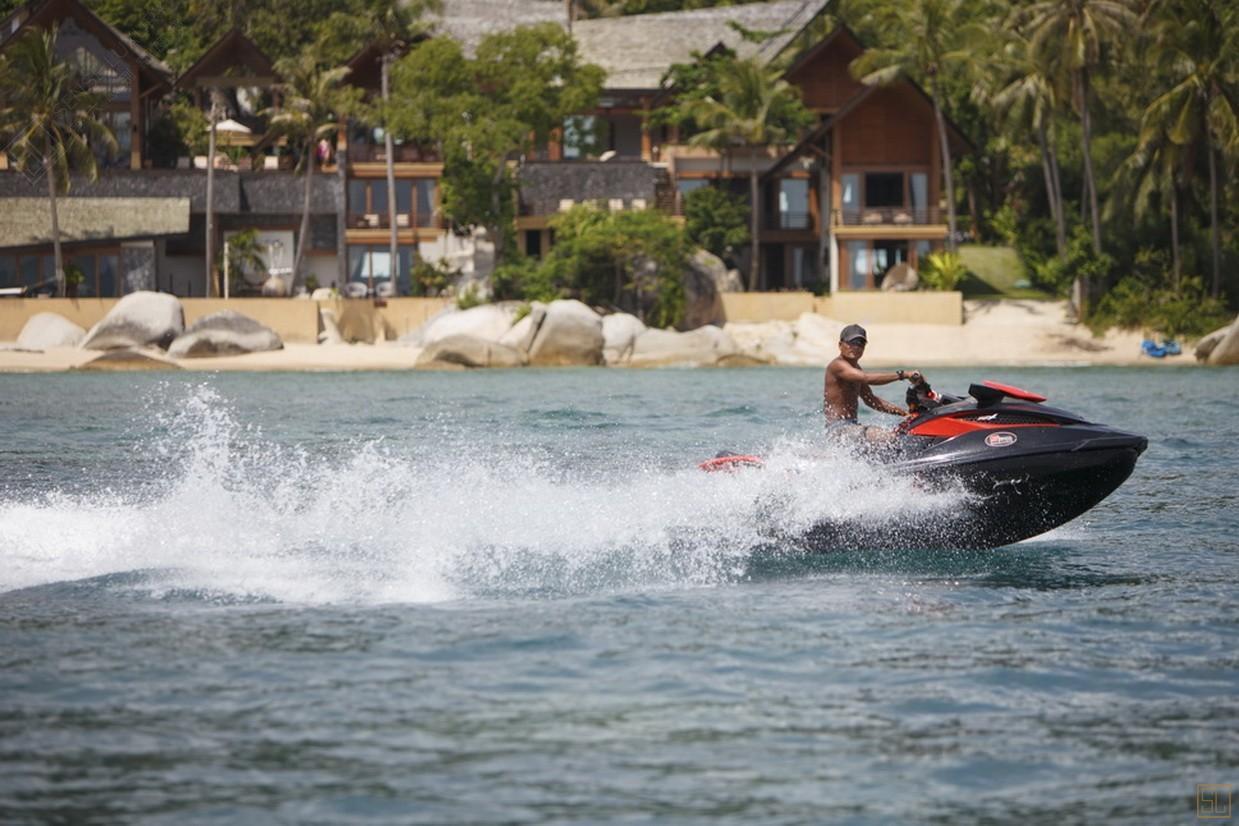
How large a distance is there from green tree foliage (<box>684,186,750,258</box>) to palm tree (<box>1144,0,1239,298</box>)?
14.7 meters

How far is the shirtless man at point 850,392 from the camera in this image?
41.3ft

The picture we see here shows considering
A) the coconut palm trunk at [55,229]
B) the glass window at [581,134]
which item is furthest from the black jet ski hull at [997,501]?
the glass window at [581,134]

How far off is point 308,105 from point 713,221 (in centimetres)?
1476

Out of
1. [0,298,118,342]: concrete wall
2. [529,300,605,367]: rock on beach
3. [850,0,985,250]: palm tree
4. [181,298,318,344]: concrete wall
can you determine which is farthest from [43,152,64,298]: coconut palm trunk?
[850,0,985,250]: palm tree

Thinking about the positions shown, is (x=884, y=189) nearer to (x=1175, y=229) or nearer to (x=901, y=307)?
(x=901, y=307)

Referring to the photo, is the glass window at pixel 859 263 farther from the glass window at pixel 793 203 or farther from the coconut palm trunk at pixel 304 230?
the coconut palm trunk at pixel 304 230

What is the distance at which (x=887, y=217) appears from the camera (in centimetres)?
5844

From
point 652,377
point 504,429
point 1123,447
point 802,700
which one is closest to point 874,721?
point 802,700

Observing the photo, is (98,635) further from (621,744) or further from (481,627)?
(621,744)

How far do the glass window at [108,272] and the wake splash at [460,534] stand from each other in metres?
43.5

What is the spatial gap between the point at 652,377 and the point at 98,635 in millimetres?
33155

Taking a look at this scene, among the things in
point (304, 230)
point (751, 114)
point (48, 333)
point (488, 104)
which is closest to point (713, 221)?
point (751, 114)

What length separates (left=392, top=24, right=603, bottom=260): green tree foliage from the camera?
2210 inches

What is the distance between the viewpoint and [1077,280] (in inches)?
2143
